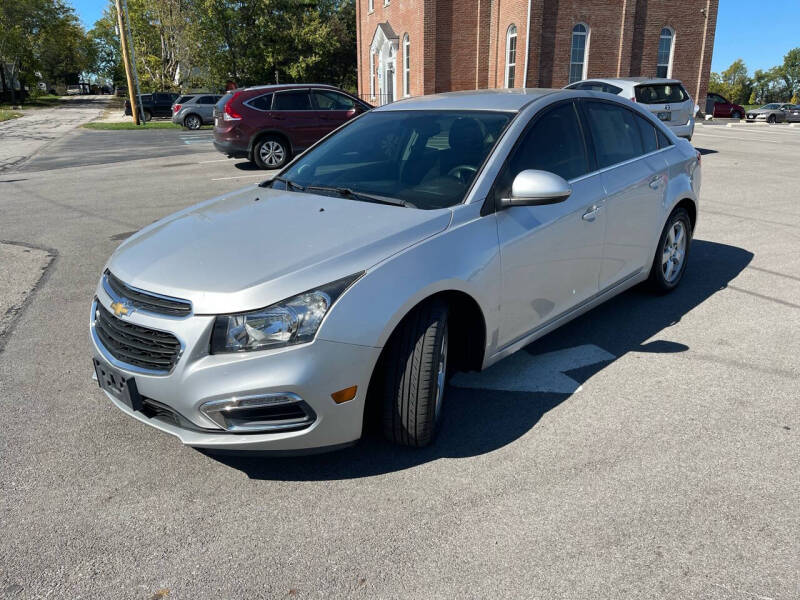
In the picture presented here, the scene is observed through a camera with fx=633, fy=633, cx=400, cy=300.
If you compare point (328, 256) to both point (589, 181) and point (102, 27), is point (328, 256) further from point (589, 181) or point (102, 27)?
point (102, 27)

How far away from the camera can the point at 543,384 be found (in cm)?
383

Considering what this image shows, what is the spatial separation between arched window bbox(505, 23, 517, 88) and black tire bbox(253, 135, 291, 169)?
63.8ft

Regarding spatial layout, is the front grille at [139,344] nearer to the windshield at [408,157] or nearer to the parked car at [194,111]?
the windshield at [408,157]

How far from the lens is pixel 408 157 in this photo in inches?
151

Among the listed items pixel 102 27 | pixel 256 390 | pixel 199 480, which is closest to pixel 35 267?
pixel 199 480

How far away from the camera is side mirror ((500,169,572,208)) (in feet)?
10.7

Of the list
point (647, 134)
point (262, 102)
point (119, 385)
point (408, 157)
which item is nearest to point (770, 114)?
point (262, 102)

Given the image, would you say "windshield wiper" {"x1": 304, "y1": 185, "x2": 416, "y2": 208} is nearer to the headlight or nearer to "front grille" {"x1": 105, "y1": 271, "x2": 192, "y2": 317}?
the headlight

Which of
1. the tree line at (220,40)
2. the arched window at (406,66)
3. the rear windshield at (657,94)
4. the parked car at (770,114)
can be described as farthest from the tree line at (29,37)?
the rear windshield at (657,94)

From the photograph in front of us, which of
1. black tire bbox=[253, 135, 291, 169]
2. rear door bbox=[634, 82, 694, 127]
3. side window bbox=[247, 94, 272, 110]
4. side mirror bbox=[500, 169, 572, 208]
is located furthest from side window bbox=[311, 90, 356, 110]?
side mirror bbox=[500, 169, 572, 208]

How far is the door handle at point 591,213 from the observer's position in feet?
12.7

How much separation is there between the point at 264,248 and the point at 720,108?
39.8m

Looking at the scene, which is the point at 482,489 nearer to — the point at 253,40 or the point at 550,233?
the point at 550,233

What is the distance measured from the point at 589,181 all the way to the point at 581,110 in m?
0.53
